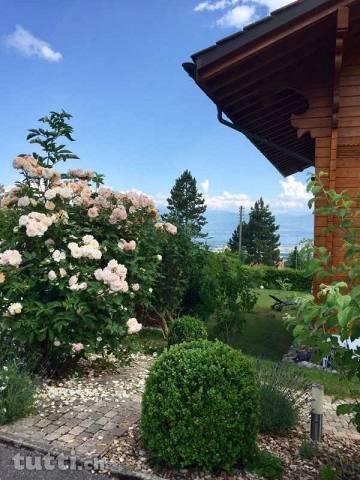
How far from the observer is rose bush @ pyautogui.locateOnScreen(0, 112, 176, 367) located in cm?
358

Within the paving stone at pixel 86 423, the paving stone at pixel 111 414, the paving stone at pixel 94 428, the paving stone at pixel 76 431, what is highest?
the paving stone at pixel 111 414

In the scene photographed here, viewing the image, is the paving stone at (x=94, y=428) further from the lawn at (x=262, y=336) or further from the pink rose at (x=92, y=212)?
the lawn at (x=262, y=336)

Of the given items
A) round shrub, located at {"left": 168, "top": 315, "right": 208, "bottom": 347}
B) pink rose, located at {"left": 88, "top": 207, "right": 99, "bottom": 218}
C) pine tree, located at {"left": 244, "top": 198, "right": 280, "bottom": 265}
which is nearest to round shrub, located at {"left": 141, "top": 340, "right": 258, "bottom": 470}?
pink rose, located at {"left": 88, "top": 207, "right": 99, "bottom": 218}

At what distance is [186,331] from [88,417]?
2.00 metres

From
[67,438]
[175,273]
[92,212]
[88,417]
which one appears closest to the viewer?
[67,438]

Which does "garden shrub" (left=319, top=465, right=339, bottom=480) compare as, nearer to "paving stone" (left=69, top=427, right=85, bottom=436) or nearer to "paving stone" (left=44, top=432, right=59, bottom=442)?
"paving stone" (left=69, top=427, right=85, bottom=436)

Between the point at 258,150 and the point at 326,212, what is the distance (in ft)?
21.3

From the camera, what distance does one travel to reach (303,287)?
1745 cm

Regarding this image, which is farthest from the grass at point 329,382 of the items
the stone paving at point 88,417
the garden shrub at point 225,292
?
the garden shrub at point 225,292

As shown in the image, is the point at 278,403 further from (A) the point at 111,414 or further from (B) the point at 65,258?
(B) the point at 65,258

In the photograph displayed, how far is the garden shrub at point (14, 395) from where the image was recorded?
9.82 ft

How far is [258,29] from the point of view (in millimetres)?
4270

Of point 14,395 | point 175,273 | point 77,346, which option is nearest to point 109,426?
point 14,395

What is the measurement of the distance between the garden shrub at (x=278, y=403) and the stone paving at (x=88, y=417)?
15.2 inches
